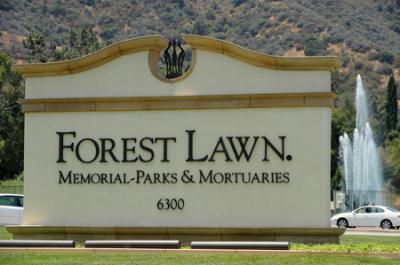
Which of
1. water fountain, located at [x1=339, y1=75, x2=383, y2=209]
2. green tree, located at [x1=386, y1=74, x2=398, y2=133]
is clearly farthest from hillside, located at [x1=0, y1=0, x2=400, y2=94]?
water fountain, located at [x1=339, y1=75, x2=383, y2=209]

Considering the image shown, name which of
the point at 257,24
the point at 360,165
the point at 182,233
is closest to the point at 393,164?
the point at 360,165

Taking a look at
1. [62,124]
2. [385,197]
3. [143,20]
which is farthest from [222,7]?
[62,124]

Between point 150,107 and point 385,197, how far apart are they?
116 ft

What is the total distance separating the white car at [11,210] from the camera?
29.1m

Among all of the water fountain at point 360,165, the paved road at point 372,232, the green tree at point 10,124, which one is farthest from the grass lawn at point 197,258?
the water fountain at point 360,165

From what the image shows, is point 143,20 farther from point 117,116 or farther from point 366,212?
point 117,116

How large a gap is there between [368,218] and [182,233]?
800 inches

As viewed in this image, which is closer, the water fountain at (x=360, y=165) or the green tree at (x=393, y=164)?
the water fountain at (x=360, y=165)

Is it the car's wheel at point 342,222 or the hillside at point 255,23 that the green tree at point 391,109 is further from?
the car's wheel at point 342,222

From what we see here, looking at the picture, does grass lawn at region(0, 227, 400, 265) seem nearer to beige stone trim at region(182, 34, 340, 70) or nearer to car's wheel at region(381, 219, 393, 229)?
beige stone trim at region(182, 34, 340, 70)

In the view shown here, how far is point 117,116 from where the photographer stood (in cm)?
1891

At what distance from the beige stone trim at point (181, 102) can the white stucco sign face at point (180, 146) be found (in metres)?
0.02

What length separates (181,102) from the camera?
733 inches

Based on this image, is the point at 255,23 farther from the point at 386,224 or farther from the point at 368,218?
the point at 386,224
